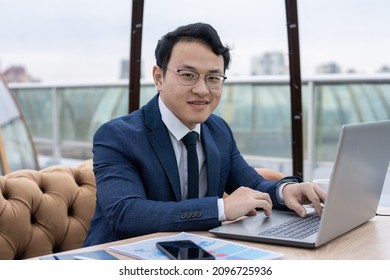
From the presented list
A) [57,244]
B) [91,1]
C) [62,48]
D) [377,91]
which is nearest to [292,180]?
[57,244]

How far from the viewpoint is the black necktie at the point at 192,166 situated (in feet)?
5.78

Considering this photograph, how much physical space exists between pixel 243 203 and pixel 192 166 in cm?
35

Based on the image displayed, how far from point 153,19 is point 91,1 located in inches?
63.6

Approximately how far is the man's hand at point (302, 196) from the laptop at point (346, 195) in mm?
44

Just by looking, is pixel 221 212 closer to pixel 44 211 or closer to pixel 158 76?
pixel 158 76

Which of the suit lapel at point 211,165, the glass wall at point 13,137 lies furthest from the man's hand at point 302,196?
the glass wall at point 13,137

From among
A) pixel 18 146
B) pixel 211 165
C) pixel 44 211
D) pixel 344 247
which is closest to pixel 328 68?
pixel 18 146

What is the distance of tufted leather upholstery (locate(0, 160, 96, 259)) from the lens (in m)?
1.92

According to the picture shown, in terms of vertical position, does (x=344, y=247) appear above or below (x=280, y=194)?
below

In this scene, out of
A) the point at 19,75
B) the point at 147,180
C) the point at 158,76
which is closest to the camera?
the point at 147,180

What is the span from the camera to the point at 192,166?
1.76 meters

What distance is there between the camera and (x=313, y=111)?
4156 mm

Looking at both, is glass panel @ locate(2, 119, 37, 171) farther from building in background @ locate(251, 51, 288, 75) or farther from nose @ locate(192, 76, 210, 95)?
nose @ locate(192, 76, 210, 95)

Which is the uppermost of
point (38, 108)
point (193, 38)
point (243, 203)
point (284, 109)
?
point (38, 108)
